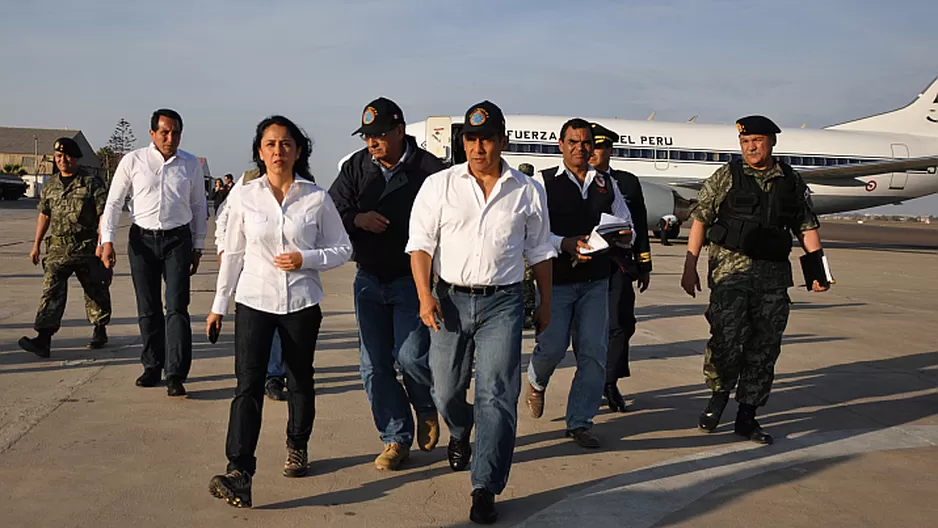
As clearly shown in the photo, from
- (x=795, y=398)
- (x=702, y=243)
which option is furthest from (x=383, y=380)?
(x=795, y=398)

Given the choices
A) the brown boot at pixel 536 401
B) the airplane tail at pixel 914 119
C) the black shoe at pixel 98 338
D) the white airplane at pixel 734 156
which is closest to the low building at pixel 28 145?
the white airplane at pixel 734 156

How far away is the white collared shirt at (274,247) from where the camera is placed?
4180 millimetres

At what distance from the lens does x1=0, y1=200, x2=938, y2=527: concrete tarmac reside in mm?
4070

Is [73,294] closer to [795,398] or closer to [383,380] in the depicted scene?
[383,380]

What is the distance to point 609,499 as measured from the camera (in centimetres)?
433

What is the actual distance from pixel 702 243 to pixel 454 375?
233cm

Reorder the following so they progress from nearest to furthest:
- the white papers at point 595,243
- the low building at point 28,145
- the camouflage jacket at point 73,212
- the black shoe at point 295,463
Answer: the black shoe at point 295,463, the white papers at point 595,243, the camouflage jacket at point 73,212, the low building at point 28,145

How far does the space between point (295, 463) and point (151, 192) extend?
270 centimetres

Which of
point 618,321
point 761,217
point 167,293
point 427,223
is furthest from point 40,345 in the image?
point 761,217

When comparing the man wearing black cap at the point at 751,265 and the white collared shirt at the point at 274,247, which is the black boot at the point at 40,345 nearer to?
the white collared shirt at the point at 274,247

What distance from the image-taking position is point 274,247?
13.8 ft

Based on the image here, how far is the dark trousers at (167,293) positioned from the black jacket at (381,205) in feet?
5.94

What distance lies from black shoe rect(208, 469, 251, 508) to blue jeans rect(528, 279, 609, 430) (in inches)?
81.5

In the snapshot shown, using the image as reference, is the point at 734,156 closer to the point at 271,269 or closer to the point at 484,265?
the point at 484,265
